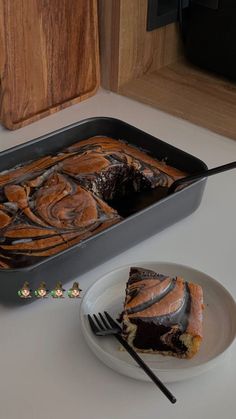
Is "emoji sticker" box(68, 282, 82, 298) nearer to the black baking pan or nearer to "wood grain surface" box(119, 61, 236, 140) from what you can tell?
the black baking pan

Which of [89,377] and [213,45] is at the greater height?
[213,45]

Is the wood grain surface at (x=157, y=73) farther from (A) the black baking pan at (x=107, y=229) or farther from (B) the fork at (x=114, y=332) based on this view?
Result: (B) the fork at (x=114, y=332)

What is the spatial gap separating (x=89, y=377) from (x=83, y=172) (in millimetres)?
331

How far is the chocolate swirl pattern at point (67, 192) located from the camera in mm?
882

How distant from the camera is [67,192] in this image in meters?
0.97

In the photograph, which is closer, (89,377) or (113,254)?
(89,377)

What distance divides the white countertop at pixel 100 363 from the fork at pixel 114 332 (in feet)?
0.11

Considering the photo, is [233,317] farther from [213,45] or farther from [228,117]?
[213,45]

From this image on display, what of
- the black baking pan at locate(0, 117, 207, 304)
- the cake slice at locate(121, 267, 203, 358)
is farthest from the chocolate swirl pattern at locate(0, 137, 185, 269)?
the cake slice at locate(121, 267, 203, 358)

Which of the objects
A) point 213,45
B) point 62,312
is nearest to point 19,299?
point 62,312

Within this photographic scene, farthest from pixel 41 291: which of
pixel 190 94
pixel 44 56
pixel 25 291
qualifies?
pixel 190 94

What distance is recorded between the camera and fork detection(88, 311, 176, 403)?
0.72 meters

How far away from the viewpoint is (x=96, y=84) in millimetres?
1288

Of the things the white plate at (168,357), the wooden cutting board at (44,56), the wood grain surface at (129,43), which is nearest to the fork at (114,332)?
the white plate at (168,357)
